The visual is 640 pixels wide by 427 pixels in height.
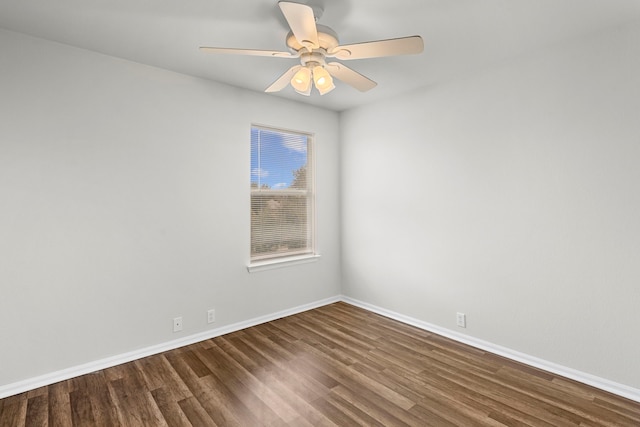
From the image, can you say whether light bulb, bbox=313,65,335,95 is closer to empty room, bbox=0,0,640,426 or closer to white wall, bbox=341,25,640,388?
empty room, bbox=0,0,640,426

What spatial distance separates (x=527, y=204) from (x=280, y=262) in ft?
8.17

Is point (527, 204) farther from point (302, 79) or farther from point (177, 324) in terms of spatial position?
point (177, 324)

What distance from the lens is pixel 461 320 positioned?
3.04 metres

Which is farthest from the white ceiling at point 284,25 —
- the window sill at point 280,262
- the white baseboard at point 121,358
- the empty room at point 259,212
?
the white baseboard at point 121,358

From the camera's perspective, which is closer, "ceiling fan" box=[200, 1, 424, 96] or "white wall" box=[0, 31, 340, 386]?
"ceiling fan" box=[200, 1, 424, 96]

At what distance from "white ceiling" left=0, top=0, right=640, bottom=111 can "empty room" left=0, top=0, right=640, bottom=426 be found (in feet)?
0.06

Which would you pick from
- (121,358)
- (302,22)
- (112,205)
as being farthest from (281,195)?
(302,22)

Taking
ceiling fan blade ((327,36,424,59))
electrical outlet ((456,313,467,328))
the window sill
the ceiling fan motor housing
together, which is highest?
the ceiling fan motor housing

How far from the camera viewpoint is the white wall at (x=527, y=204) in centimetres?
220

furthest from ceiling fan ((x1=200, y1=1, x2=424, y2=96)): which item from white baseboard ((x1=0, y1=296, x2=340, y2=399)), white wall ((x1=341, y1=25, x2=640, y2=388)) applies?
white baseboard ((x1=0, y1=296, x2=340, y2=399))

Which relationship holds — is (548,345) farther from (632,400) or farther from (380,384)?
(380,384)

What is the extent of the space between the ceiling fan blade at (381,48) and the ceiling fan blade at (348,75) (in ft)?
0.41

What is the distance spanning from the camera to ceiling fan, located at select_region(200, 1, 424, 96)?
1.67m

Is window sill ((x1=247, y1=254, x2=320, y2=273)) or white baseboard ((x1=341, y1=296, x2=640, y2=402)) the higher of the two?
window sill ((x1=247, y1=254, x2=320, y2=273))
